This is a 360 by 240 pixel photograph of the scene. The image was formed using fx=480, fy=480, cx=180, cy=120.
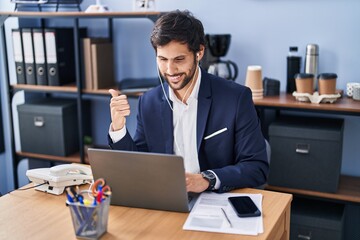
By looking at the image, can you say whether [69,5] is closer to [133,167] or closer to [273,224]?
[133,167]

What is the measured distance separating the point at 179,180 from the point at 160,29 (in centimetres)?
60

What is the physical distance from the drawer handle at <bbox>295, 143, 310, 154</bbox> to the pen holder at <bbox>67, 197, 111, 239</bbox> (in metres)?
1.39

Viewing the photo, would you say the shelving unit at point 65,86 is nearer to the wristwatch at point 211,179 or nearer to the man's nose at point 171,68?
the man's nose at point 171,68

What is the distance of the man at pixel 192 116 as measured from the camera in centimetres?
172

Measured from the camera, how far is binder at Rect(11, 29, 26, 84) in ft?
9.87

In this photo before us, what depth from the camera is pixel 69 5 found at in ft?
10.4

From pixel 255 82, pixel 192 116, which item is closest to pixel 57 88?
pixel 255 82

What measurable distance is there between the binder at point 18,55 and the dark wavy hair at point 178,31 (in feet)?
5.14

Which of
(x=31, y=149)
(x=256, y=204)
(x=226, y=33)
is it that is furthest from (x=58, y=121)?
(x=256, y=204)

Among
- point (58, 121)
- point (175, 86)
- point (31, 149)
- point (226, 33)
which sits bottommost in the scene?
point (31, 149)

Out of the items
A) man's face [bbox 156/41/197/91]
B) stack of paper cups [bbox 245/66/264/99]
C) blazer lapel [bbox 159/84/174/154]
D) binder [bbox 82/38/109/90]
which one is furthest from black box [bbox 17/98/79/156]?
man's face [bbox 156/41/197/91]

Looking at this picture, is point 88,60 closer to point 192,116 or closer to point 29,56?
point 29,56

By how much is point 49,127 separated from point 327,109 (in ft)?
5.64

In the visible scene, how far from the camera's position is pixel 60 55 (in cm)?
301
